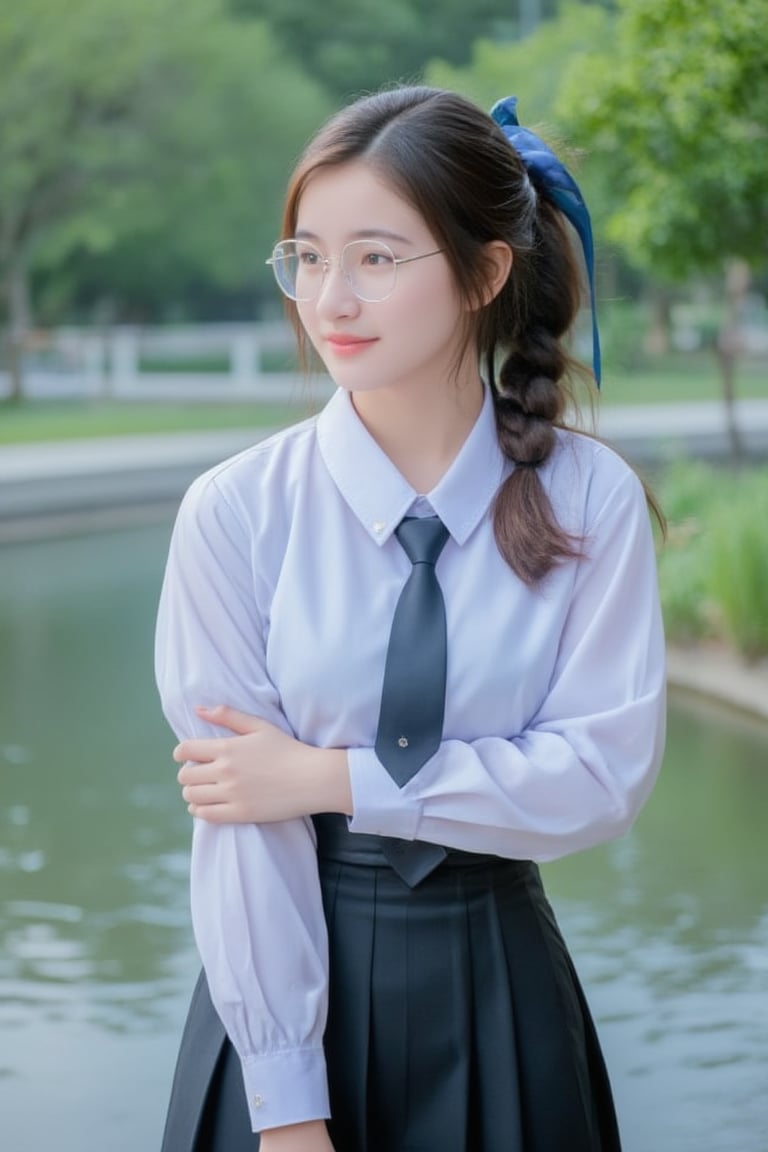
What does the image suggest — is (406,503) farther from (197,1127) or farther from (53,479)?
(53,479)

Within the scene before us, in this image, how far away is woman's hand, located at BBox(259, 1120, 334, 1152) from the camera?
4.50 feet

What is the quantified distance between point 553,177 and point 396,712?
49 cm

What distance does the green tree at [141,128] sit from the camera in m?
17.8

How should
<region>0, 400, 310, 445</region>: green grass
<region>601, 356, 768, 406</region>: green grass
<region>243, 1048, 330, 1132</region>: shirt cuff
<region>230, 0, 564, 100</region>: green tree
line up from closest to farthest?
<region>243, 1048, 330, 1132</region>: shirt cuff < <region>0, 400, 310, 445</region>: green grass < <region>601, 356, 768, 406</region>: green grass < <region>230, 0, 564, 100</region>: green tree

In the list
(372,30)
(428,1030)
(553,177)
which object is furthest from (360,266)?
(372,30)

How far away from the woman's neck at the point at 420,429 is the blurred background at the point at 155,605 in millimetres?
233

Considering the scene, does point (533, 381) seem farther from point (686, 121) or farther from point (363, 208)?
point (686, 121)

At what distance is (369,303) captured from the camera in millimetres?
1424

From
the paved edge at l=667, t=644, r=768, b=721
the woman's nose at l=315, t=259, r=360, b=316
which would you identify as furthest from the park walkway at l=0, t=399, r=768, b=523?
the woman's nose at l=315, t=259, r=360, b=316

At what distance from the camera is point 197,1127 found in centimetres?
145

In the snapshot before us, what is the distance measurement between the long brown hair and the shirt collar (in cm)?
2

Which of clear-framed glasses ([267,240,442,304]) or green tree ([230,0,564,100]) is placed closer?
clear-framed glasses ([267,240,442,304])

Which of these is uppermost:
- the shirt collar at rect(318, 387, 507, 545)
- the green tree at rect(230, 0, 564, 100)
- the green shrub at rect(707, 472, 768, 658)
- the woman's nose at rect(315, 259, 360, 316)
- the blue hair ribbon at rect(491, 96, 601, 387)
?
the green tree at rect(230, 0, 564, 100)

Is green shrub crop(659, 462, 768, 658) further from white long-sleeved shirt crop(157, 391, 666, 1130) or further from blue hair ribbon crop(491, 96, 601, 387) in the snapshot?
white long-sleeved shirt crop(157, 391, 666, 1130)
